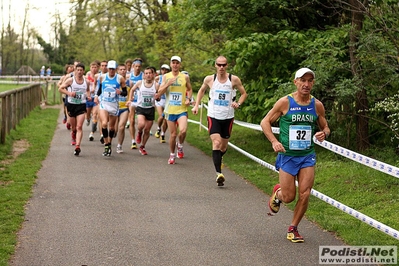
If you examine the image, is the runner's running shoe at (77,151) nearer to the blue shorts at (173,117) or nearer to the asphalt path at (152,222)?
the asphalt path at (152,222)

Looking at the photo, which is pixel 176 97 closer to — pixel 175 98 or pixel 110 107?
pixel 175 98

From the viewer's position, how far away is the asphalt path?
273 inches

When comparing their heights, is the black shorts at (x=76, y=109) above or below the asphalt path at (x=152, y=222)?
above

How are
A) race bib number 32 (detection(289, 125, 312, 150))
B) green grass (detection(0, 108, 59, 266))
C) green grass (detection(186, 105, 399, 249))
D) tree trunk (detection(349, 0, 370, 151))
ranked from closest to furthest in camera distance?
race bib number 32 (detection(289, 125, 312, 150)) < green grass (detection(0, 108, 59, 266)) < green grass (detection(186, 105, 399, 249)) < tree trunk (detection(349, 0, 370, 151))

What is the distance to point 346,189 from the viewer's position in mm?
10430

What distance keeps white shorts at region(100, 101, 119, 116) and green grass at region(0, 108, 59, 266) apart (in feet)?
5.12

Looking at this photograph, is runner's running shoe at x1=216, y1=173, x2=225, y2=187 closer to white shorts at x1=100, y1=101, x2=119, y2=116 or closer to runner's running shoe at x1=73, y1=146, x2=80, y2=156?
white shorts at x1=100, y1=101, x2=119, y2=116

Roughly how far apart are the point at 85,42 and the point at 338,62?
42178 mm

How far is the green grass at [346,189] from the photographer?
7.99 meters

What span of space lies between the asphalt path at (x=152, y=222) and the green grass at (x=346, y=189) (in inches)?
9.7

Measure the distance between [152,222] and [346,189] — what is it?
330 centimetres

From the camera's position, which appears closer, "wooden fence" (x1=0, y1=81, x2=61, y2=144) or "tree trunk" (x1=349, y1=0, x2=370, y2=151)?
"tree trunk" (x1=349, y1=0, x2=370, y2=151)

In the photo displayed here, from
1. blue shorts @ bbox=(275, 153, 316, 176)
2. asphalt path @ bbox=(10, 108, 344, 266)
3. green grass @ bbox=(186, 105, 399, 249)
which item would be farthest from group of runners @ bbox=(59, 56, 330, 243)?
green grass @ bbox=(186, 105, 399, 249)

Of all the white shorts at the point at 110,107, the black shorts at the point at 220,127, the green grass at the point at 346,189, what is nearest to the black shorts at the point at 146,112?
the white shorts at the point at 110,107
